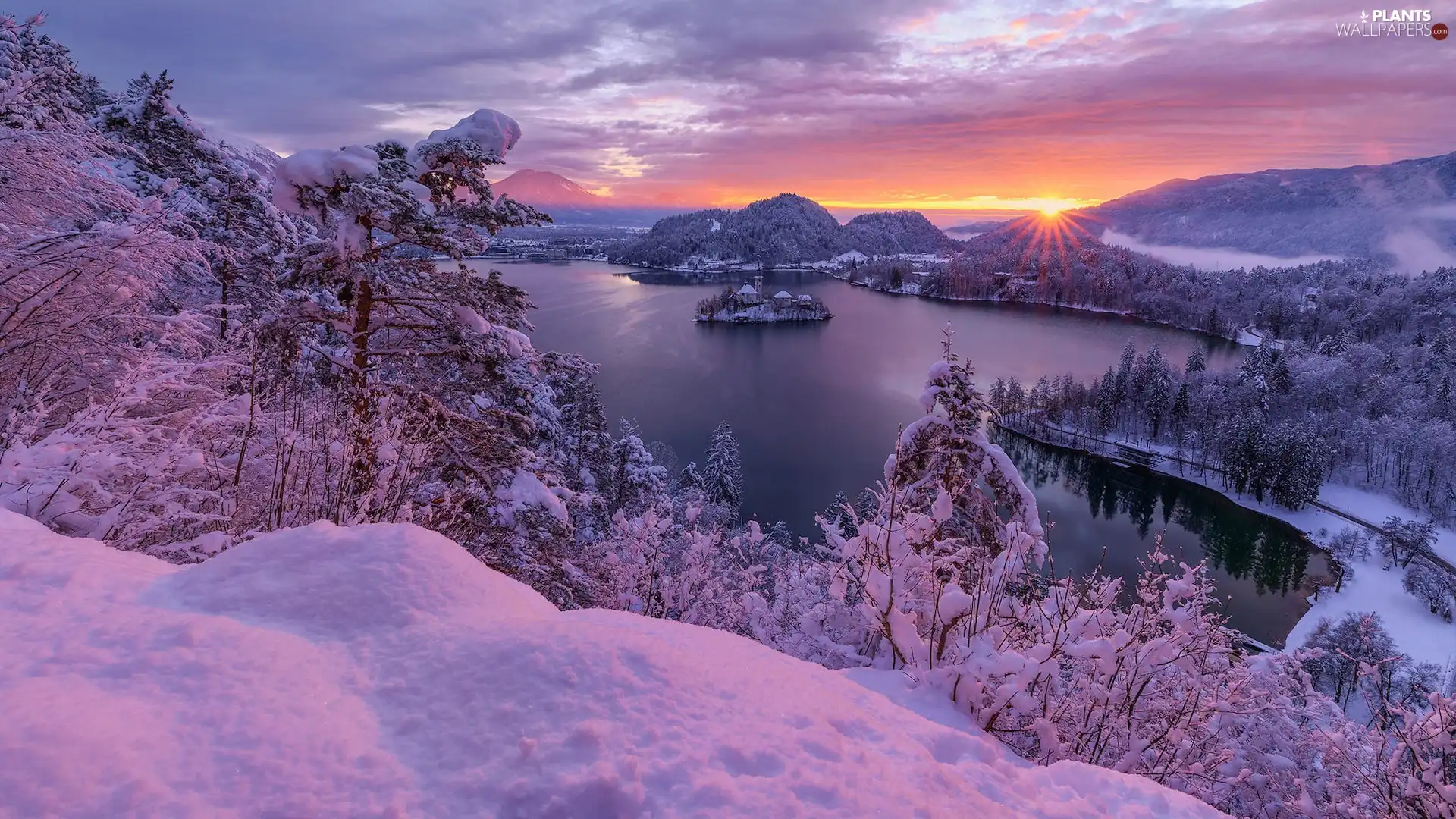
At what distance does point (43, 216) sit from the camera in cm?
542

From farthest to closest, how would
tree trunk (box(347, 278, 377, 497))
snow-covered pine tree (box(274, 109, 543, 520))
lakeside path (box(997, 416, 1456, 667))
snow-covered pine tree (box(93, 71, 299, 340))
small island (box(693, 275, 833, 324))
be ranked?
1. small island (box(693, 275, 833, 324))
2. lakeside path (box(997, 416, 1456, 667))
3. snow-covered pine tree (box(93, 71, 299, 340))
4. snow-covered pine tree (box(274, 109, 543, 520))
5. tree trunk (box(347, 278, 377, 497))

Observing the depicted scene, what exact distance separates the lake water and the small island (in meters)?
2.98

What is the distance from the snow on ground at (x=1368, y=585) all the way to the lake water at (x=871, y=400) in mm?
1024

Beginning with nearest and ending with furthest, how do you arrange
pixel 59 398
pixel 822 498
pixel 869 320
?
1. pixel 59 398
2. pixel 822 498
3. pixel 869 320

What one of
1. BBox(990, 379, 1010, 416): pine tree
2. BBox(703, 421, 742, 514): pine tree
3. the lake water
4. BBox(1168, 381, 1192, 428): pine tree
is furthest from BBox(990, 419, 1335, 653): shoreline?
BBox(703, 421, 742, 514): pine tree

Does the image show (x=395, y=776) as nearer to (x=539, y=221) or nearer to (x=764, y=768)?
(x=764, y=768)

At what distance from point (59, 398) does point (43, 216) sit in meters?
1.73

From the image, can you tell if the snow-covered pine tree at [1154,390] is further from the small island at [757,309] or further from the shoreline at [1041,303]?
the small island at [757,309]

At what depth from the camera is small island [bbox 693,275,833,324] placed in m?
87.8

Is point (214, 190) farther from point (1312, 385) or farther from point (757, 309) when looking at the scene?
point (757, 309)

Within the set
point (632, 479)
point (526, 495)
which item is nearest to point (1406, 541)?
point (632, 479)

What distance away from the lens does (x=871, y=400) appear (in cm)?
5066

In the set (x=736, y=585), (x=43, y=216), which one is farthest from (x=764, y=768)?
(x=736, y=585)

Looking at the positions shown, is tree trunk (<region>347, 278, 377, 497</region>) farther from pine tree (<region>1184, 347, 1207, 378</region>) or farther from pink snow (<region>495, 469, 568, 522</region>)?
pine tree (<region>1184, 347, 1207, 378</region>)
